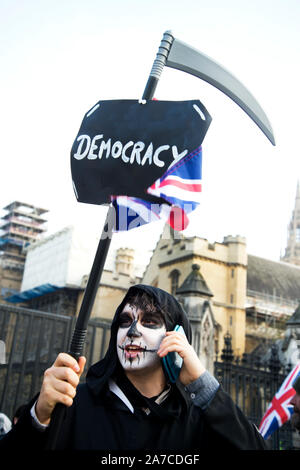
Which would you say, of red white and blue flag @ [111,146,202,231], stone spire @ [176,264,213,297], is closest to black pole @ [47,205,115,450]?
red white and blue flag @ [111,146,202,231]

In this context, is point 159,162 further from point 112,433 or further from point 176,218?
point 112,433

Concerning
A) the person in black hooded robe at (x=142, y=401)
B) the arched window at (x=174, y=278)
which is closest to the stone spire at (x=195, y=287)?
the person in black hooded robe at (x=142, y=401)

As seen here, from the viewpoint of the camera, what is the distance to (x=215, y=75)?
2400 mm

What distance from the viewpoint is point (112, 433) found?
1.93 m

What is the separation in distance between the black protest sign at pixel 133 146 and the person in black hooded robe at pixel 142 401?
53 cm

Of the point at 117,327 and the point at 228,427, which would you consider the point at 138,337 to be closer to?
the point at 117,327

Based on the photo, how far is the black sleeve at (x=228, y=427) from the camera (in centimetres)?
184

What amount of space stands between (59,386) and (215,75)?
1.70 metres

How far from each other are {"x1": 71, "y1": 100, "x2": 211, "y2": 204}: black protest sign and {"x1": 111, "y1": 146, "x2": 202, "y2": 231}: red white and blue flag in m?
0.03

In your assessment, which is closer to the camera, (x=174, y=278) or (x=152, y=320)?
(x=152, y=320)

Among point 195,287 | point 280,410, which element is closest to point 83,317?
→ point 280,410

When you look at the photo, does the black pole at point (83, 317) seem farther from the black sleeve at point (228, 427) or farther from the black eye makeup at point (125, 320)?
the black sleeve at point (228, 427)

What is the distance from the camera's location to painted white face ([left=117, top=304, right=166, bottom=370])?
210cm
